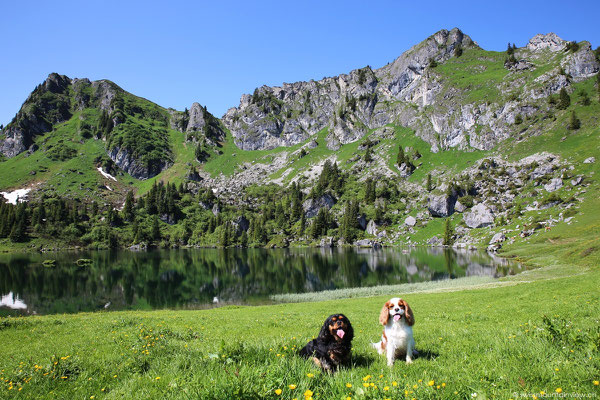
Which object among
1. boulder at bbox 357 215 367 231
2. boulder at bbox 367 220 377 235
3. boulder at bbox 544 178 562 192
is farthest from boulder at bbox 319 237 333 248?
boulder at bbox 544 178 562 192

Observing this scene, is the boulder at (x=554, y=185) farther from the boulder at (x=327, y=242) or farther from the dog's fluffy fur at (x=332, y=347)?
the dog's fluffy fur at (x=332, y=347)

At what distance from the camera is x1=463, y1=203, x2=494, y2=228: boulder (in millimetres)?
131625

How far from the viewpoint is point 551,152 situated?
459 feet

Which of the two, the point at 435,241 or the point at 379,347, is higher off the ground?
the point at 379,347

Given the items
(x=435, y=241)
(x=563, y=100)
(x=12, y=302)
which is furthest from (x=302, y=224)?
(x=563, y=100)

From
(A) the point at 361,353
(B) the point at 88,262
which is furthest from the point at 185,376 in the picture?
(B) the point at 88,262

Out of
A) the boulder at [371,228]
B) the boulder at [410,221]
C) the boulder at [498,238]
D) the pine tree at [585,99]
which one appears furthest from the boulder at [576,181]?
the boulder at [371,228]

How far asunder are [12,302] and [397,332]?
64.9 meters

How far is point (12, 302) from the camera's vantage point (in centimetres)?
4778

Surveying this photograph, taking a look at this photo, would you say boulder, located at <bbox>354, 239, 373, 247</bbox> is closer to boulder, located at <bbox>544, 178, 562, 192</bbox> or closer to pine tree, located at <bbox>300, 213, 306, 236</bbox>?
pine tree, located at <bbox>300, 213, 306, 236</bbox>

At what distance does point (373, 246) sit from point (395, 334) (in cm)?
15674

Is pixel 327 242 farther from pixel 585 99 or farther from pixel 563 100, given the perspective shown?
pixel 585 99

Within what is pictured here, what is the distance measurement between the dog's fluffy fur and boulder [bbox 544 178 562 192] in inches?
6008

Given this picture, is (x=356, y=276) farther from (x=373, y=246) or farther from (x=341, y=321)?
(x=373, y=246)
